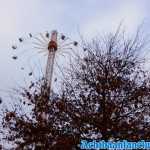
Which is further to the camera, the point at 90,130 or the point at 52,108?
the point at 52,108

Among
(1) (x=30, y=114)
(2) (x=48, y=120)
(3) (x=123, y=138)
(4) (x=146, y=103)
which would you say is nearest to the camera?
(3) (x=123, y=138)

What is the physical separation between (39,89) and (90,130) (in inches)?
178

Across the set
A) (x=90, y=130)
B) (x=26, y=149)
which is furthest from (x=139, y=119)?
(x=26, y=149)

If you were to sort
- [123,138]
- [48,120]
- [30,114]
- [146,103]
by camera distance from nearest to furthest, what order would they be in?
[123,138] → [146,103] → [48,120] → [30,114]

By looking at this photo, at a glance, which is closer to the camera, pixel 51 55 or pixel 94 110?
pixel 94 110

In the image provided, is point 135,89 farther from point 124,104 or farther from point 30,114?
point 30,114

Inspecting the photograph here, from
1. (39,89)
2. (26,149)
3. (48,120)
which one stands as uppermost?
(39,89)

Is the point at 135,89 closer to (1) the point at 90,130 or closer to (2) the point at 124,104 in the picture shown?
(2) the point at 124,104

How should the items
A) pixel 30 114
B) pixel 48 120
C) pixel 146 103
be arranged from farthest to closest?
pixel 30 114 < pixel 48 120 < pixel 146 103

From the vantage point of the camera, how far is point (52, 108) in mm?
16703

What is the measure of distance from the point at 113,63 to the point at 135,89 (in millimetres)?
1285

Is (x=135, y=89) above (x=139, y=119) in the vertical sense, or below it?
above

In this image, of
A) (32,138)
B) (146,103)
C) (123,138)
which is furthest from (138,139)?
(32,138)

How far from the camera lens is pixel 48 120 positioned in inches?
653
